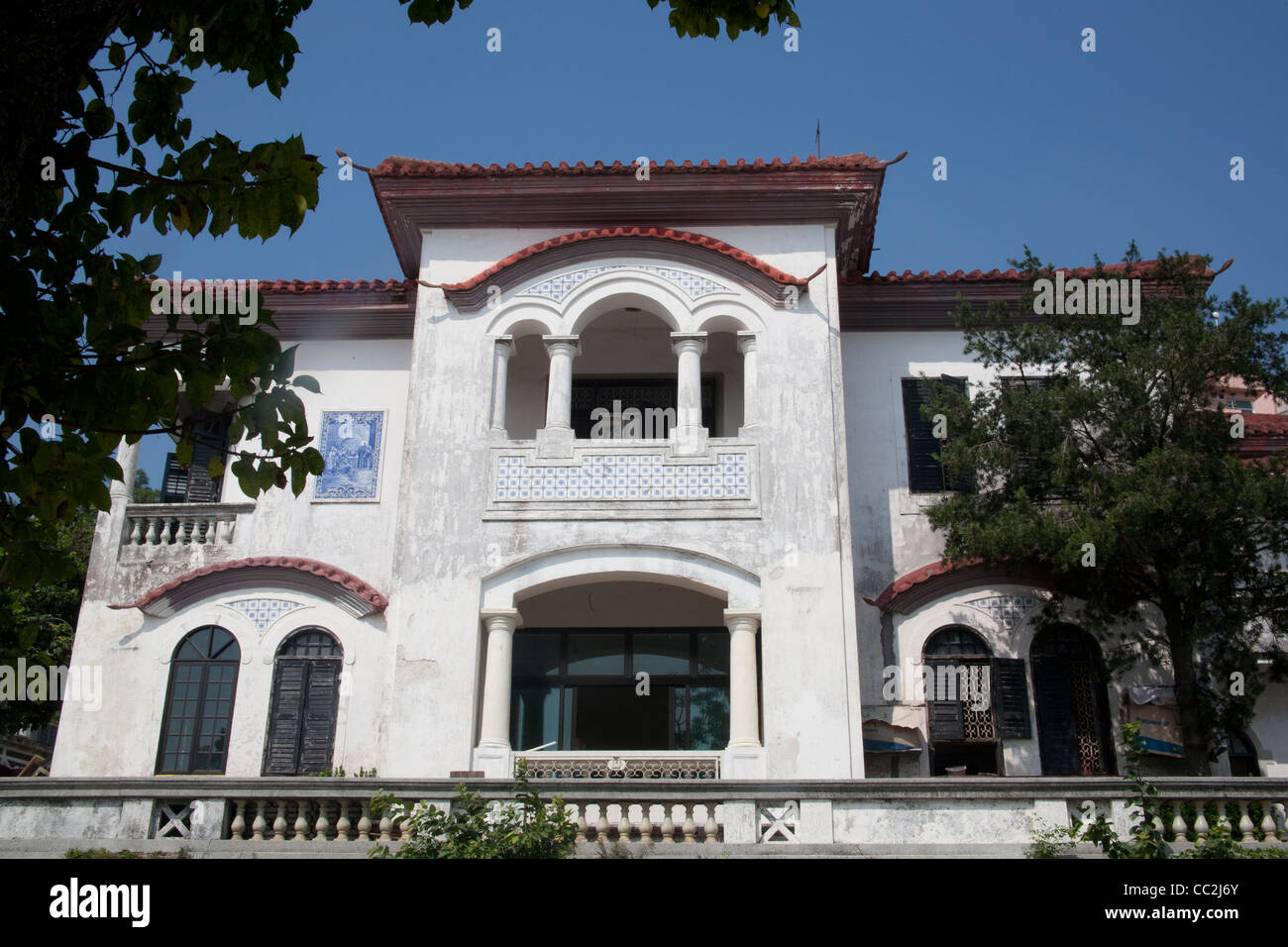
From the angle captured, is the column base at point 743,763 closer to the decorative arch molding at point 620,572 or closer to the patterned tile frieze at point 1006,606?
the decorative arch molding at point 620,572

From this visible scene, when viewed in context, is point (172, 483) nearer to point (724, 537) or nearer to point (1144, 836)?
point (724, 537)

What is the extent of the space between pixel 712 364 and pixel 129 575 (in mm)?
8279

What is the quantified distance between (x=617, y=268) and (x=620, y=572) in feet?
13.2

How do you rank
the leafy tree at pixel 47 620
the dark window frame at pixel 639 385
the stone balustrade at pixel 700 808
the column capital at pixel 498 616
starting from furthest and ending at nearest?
the leafy tree at pixel 47 620 < the dark window frame at pixel 639 385 < the column capital at pixel 498 616 < the stone balustrade at pixel 700 808

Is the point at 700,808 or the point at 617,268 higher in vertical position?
the point at 617,268

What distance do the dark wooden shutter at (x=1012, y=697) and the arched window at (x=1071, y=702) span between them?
174mm

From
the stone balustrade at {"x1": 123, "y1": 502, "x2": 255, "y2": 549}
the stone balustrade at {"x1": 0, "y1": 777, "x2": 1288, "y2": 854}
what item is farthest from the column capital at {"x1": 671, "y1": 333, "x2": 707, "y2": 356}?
the stone balustrade at {"x1": 0, "y1": 777, "x2": 1288, "y2": 854}

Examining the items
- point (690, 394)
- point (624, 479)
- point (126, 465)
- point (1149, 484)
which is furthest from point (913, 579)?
point (126, 465)

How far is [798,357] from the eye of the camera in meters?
15.0

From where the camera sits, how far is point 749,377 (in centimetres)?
1495

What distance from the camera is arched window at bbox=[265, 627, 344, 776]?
47.6ft

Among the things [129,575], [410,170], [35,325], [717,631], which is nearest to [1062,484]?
[717,631]

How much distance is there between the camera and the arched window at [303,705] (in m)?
14.5

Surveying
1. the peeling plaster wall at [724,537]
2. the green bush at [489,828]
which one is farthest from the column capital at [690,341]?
the green bush at [489,828]
